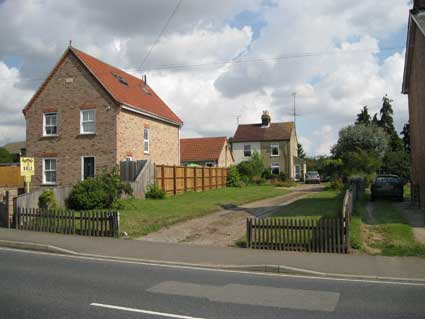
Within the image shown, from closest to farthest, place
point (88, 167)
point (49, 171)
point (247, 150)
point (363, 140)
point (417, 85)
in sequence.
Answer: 1. point (417, 85)
2. point (88, 167)
3. point (49, 171)
4. point (363, 140)
5. point (247, 150)

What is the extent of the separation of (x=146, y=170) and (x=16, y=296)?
18.3 m

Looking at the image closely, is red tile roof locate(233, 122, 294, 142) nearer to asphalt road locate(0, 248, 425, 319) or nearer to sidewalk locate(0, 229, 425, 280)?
sidewalk locate(0, 229, 425, 280)

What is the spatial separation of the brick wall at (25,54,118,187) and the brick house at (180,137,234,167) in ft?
74.9

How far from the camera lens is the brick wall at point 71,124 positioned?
90.5ft

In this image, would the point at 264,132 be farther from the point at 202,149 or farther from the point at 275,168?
the point at 202,149

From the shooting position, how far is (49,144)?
28844mm

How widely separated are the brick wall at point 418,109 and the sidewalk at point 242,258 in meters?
11.0

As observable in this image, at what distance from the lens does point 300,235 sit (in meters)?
11.9

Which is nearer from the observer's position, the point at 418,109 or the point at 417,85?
the point at 417,85

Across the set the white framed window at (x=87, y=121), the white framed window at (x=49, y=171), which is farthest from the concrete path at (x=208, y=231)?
the white framed window at (x=49, y=171)

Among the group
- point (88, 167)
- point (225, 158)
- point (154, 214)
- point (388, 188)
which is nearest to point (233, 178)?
point (225, 158)

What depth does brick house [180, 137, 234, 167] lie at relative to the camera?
165 feet

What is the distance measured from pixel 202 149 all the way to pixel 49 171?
81.7ft

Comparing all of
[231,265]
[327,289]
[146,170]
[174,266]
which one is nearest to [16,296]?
[174,266]
